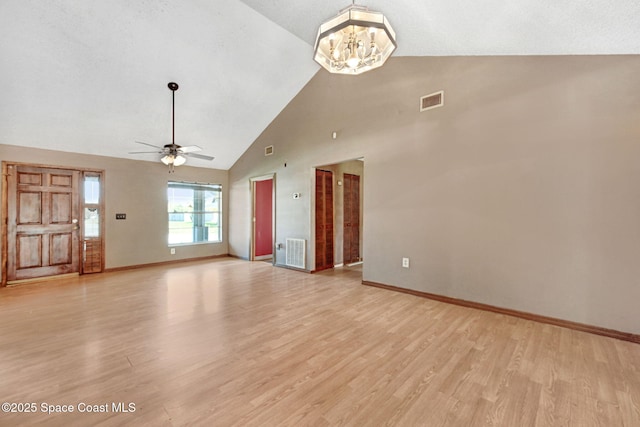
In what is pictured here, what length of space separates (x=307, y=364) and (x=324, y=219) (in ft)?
12.0

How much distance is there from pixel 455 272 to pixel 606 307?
55.2 inches

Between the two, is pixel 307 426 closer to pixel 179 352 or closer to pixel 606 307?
pixel 179 352

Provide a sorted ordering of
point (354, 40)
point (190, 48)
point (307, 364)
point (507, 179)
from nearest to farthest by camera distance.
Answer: point (354, 40) < point (307, 364) < point (507, 179) < point (190, 48)

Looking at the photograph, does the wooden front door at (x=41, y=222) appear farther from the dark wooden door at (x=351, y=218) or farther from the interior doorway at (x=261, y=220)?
the dark wooden door at (x=351, y=218)

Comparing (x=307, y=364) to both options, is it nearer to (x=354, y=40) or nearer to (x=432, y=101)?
(x=354, y=40)

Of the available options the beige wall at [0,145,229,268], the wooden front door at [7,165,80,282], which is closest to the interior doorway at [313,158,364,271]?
the beige wall at [0,145,229,268]

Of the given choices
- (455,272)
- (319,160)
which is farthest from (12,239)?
(455,272)

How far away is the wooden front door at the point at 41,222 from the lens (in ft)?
15.3

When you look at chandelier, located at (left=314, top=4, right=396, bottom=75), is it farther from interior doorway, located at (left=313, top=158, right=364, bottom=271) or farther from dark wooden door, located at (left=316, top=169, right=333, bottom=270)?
dark wooden door, located at (left=316, top=169, right=333, bottom=270)

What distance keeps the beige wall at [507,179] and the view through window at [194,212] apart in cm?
409

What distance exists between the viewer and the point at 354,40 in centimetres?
191

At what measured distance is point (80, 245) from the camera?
5.28 meters

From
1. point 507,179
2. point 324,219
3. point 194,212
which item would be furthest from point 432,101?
point 194,212

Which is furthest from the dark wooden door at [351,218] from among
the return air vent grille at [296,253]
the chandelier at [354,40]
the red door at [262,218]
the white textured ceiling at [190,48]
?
the chandelier at [354,40]
